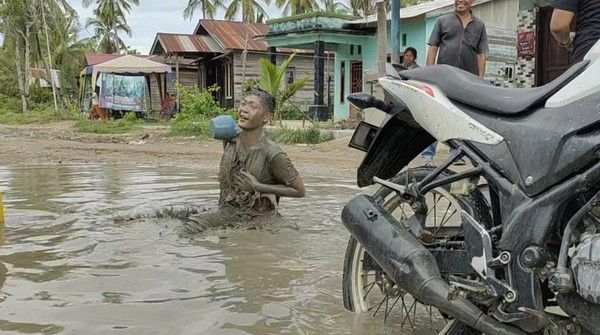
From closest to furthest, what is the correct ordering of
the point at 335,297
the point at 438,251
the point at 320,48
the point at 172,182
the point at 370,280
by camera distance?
1. the point at 438,251
2. the point at 370,280
3. the point at 335,297
4. the point at 172,182
5. the point at 320,48

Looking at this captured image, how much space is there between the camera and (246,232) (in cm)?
512

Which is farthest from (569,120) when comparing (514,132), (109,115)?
(109,115)

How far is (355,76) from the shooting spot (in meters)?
22.1

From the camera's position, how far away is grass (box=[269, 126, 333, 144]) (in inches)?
588

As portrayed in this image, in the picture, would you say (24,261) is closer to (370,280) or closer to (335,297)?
(335,297)

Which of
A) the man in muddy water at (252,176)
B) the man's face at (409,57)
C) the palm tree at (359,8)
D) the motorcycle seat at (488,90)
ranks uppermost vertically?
the palm tree at (359,8)

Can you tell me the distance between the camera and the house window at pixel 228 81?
2850 cm

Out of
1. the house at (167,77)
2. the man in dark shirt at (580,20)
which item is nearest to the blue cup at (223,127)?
the man in dark shirt at (580,20)

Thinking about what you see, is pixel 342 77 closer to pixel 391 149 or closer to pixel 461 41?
pixel 461 41

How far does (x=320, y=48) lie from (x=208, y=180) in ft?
39.3

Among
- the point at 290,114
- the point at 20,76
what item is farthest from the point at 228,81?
the point at 20,76

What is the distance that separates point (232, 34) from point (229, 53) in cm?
135

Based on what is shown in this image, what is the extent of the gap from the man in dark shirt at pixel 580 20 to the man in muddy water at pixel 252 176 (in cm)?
206

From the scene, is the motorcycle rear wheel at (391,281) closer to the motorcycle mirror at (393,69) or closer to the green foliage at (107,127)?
the motorcycle mirror at (393,69)
